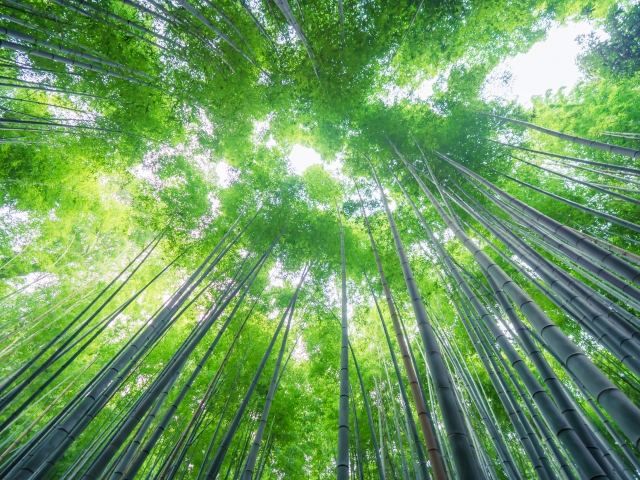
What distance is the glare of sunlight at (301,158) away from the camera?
620 centimetres

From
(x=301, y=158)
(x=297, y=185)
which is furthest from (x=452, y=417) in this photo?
(x=301, y=158)

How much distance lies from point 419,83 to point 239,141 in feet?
11.7

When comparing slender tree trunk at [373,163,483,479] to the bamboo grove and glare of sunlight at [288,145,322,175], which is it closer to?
the bamboo grove

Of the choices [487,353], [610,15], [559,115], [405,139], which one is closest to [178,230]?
[405,139]

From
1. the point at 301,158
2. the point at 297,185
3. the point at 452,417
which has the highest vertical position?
the point at 301,158

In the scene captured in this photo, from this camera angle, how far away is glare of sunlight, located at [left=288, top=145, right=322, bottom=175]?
244 inches

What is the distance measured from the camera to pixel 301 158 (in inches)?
263

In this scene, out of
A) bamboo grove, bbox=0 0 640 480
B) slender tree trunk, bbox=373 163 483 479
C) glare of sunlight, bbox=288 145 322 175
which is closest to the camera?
slender tree trunk, bbox=373 163 483 479

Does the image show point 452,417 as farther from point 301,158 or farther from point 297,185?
point 301,158

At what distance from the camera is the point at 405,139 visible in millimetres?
5309

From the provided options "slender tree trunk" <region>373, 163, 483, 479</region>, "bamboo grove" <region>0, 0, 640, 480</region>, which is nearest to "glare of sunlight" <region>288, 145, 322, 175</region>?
"bamboo grove" <region>0, 0, 640, 480</region>

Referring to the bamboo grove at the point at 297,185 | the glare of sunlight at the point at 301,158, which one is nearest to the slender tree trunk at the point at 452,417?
the bamboo grove at the point at 297,185

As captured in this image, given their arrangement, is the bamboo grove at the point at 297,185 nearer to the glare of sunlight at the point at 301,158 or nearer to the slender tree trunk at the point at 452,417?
the glare of sunlight at the point at 301,158

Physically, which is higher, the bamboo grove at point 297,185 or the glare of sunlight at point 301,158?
the glare of sunlight at point 301,158
